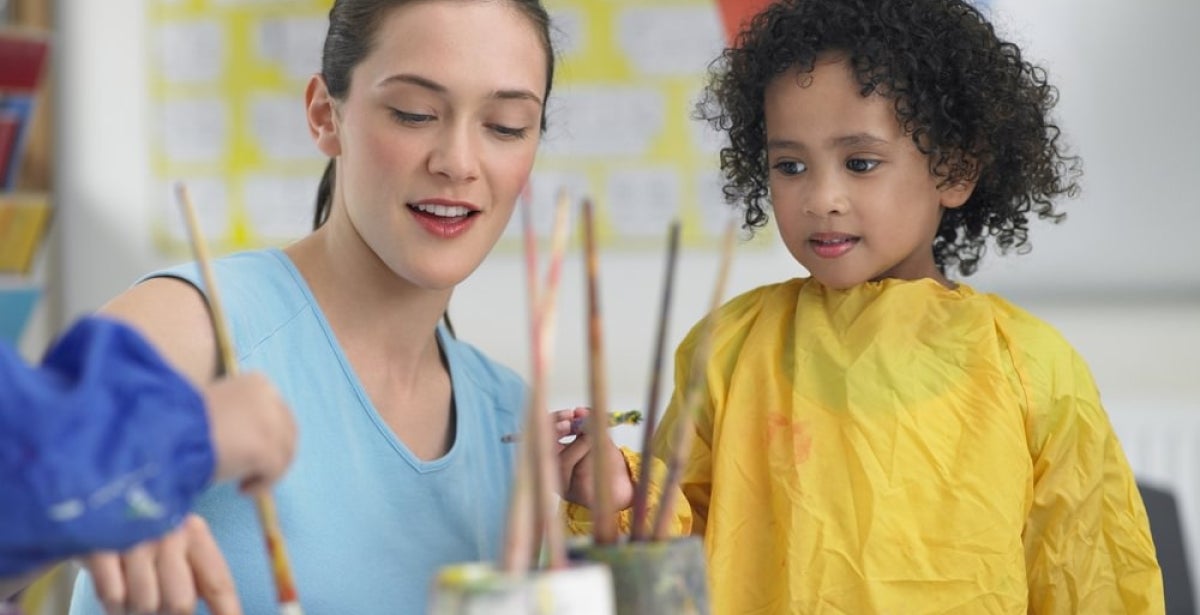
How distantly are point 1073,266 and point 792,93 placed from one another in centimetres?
183

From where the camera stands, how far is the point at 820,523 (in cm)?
113

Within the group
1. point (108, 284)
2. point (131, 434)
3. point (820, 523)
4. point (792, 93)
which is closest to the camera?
point (131, 434)

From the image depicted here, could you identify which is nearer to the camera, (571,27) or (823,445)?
(823,445)

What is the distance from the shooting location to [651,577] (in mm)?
629

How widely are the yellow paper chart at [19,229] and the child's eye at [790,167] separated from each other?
7.05 feet

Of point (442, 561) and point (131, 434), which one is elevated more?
point (131, 434)

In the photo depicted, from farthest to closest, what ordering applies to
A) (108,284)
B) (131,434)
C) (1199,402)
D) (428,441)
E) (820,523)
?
(108,284), (1199,402), (428,441), (820,523), (131,434)

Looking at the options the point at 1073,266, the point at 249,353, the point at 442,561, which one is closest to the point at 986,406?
the point at 442,561

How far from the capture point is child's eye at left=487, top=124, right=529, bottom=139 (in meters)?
1.22

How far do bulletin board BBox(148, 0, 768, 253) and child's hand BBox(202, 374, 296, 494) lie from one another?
2.31m

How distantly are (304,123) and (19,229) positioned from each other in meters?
0.64

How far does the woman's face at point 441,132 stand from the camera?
120 cm

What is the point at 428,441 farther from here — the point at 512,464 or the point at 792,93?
the point at 792,93

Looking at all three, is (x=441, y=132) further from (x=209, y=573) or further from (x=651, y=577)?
(x=651, y=577)
